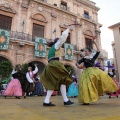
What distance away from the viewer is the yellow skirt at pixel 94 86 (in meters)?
3.12

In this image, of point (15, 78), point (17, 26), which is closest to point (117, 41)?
point (17, 26)

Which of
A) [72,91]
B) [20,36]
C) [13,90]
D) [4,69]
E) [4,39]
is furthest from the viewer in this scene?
[20,36]

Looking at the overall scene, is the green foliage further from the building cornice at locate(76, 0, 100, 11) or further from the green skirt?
the building cornice at locate(76, 0, 100, 11)

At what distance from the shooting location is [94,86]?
3230 millimetres

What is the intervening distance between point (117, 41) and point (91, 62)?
1912 centimetres

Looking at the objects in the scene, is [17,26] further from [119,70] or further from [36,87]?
[119,70]

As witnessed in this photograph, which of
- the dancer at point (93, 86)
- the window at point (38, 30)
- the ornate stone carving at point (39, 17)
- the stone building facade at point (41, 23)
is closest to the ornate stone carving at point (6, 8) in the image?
the stone building facade at point (41, 23)

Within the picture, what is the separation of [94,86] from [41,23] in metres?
11.7

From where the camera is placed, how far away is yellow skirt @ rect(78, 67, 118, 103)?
312 centimetres

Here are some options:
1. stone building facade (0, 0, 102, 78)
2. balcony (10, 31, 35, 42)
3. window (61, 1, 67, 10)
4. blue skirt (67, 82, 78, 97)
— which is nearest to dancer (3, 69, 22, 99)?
blue skirt (67, 82, 78, 97)

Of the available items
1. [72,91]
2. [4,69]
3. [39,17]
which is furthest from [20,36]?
[72,91]

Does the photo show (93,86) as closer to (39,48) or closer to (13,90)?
(13,90)

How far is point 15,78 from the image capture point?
6352 millimetres

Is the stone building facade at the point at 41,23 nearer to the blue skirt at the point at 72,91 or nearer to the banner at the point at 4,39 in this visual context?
the banner at the point at 4,39
